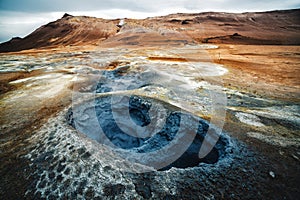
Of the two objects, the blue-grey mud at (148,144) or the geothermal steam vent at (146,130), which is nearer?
the blue-grey mud at (148,144)

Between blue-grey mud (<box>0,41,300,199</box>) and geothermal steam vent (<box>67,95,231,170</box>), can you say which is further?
geothermal steam vent (<box>67,95,231,170</box>)

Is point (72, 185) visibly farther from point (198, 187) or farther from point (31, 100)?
point (31, 100)

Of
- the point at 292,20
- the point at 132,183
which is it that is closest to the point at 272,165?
the point at 132,183

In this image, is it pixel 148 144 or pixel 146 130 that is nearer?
pixel 148 144
